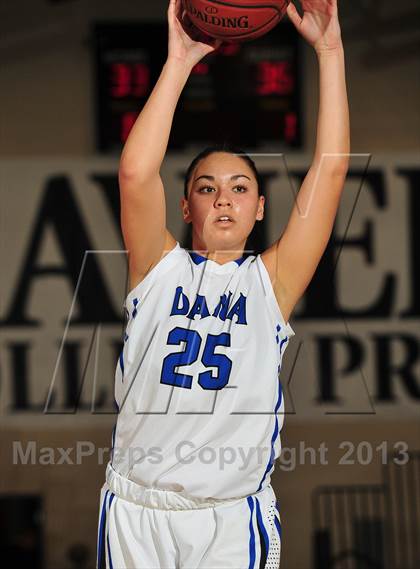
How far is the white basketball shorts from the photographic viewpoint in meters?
2.79

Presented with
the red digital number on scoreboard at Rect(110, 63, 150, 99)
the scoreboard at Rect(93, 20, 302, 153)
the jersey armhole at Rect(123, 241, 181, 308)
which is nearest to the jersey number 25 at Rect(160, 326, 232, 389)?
the jersey armhole at Rect(123, 241, 181, 308)

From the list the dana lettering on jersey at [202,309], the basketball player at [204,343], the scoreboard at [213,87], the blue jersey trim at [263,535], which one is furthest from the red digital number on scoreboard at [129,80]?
the blue jersey trim at [263,535]

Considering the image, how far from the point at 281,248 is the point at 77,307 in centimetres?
213

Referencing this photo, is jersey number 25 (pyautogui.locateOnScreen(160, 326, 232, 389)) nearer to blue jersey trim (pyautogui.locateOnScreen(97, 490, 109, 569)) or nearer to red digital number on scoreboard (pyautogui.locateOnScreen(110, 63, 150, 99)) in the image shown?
blue jersey trim (pyautogui.locateOnScreen(97, 490, 109, 569))

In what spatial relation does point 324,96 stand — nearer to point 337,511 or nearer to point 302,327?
point 302,327

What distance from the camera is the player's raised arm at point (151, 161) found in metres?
2.84

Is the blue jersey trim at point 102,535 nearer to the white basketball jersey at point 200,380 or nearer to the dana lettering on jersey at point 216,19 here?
the white basketball jersey at point 200,380

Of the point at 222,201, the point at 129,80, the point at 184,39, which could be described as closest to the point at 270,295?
the point at 222,201

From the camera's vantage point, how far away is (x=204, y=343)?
9.75 ft

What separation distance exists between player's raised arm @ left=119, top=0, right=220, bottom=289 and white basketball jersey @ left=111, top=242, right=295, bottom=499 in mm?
72

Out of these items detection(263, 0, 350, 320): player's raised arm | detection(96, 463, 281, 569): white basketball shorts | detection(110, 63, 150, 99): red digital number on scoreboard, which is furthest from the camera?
detection(110, 63, 150, 99): red digital number on scoreboard

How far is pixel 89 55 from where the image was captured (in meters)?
5.13

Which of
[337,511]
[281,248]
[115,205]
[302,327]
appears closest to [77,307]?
[115,205]

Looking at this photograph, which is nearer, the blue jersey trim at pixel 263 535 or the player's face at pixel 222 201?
the blue jersey trim at pixel 263 535
